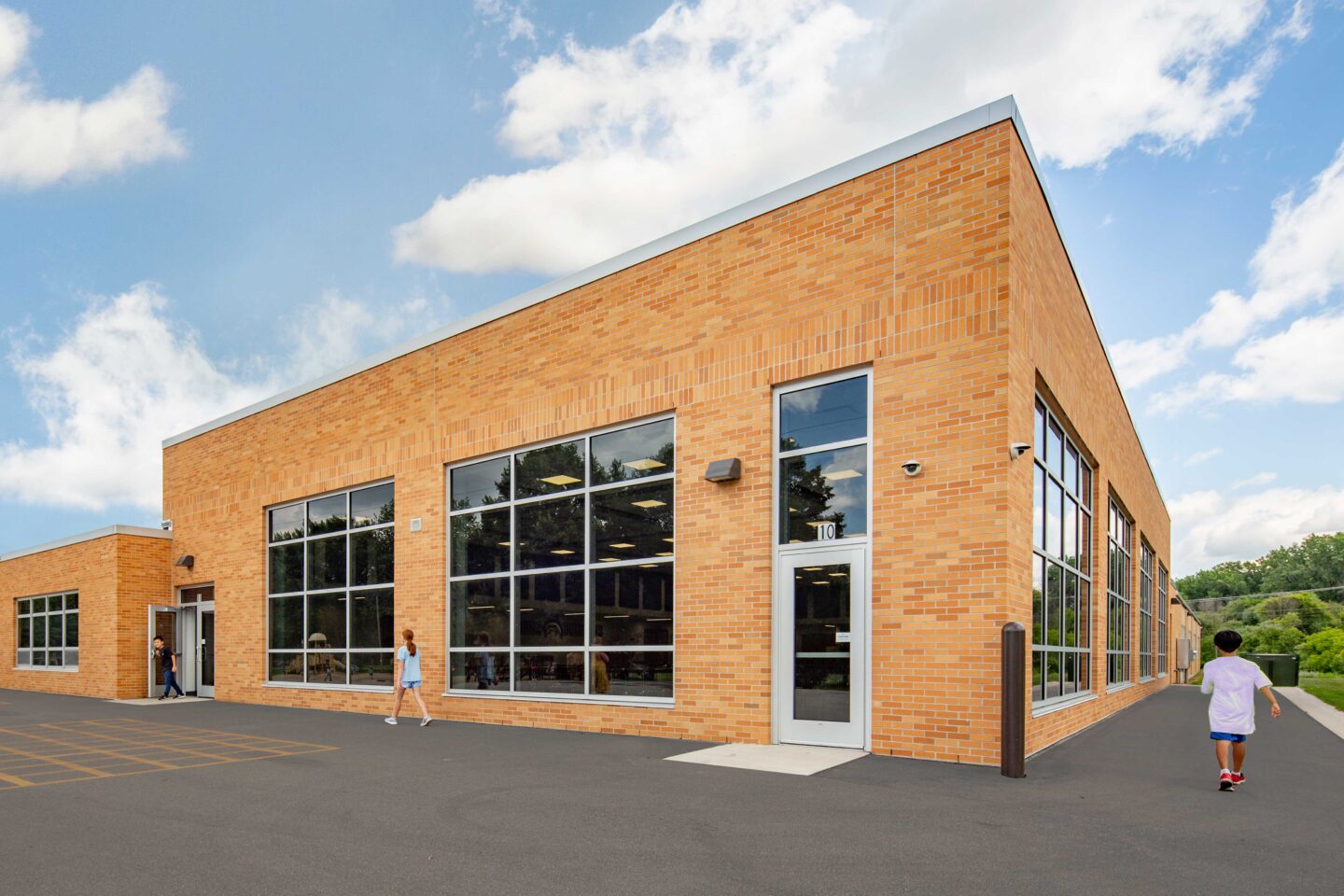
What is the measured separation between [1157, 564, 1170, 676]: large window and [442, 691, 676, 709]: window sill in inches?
886

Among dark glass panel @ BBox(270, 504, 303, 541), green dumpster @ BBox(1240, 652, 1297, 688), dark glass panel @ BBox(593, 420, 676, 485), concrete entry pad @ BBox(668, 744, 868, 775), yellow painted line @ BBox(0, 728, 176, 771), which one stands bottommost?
green dumpster @ BBox(1240, 652, 1297, 688)

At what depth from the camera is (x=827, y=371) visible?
10625 millimetres

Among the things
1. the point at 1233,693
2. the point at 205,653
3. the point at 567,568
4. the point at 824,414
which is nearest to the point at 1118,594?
the point at 824,414

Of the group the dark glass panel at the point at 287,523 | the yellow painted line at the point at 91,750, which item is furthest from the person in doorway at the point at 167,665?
the yellow painted line at the point at 91,750

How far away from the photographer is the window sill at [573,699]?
1175 centimetres

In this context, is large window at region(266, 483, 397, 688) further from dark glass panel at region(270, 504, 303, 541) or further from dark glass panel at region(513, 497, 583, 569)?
dark glass panel at region(513, 497, 583, 569)

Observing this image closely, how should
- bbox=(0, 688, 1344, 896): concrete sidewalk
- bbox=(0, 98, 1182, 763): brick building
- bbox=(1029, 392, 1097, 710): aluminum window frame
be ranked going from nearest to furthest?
bbox=(0, 688, 1344, 896): concrete sidewalk, bbox=(0, 98, 1182, 763): brick building, bbox=(1029, 392, 1097, 710): aluminum window frame

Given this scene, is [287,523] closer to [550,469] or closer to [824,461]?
[550,469]

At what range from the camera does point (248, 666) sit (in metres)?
19.5

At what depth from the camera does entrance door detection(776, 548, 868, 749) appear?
1000 centimetres

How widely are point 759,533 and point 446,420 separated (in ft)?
22.0

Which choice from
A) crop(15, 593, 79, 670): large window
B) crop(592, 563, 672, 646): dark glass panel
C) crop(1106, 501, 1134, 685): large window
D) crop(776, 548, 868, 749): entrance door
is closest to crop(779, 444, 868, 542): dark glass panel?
crop(776, 548, 868, 749): entrance door

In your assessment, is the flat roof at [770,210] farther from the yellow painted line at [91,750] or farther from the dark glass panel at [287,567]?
the yellow painted line at [91,750]

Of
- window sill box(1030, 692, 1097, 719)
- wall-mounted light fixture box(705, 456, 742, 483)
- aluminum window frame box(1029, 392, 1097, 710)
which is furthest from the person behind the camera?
wall-mounted light fixture box(705, 456, 742, 483)
